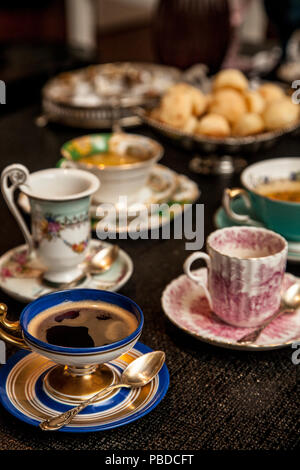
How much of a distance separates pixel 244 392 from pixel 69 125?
3.30 feet

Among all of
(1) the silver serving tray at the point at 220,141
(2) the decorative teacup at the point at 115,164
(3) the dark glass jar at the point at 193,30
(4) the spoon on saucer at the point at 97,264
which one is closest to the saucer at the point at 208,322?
(4) the spoon on saucer at the point at 97,264

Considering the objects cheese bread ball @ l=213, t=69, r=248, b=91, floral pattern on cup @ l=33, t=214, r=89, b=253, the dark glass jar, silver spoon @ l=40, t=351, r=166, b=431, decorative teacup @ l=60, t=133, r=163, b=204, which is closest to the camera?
silver spoon @ l=40, t=351, r=166, b=431

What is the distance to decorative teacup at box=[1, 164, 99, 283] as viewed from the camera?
0.86 meters

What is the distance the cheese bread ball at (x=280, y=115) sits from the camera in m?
1.29

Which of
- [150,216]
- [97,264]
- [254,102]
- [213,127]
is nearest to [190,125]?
[213,127]

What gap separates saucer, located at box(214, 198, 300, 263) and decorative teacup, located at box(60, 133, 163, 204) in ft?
0.49

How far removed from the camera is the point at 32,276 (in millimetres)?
915

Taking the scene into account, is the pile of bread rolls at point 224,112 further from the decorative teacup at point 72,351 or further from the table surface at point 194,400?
the decorative teacup at point 72,351

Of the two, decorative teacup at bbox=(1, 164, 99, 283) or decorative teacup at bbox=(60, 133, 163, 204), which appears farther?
decorative teacup at bbox=(60, 133, 163, 204)

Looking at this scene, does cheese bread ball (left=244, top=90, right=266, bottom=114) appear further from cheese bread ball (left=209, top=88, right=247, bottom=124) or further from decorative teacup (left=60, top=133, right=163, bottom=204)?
decorative teacup (left=60, top=133, right=163, bottom=204)

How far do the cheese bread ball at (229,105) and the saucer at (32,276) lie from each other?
18.7 inches

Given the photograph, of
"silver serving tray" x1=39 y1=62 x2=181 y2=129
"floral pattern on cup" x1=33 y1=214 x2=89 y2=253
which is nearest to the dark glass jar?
"silver serving tray" x1=39 y1=62 x2=181 y2=129

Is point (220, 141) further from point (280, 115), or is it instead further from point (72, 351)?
point (72, 351)

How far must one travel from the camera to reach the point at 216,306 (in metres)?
0.82
